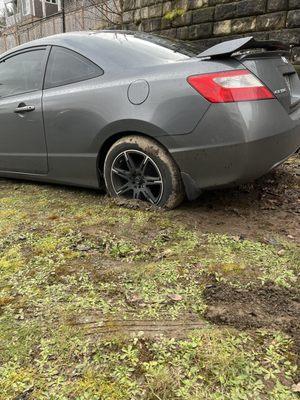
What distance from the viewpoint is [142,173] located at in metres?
3.45

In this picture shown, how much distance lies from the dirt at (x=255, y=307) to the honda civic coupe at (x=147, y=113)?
1.03 meters

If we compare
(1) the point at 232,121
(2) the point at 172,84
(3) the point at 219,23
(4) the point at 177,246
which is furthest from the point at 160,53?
(3) the point at 219,23

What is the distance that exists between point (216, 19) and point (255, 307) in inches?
262

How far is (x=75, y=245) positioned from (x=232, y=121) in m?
1.43

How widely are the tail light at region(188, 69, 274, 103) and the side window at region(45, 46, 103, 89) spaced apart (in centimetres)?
105

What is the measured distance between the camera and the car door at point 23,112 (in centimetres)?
394

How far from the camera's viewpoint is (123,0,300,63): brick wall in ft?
21.2

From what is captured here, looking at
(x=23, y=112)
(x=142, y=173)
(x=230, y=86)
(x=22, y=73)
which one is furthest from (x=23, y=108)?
(x=230, y=86)

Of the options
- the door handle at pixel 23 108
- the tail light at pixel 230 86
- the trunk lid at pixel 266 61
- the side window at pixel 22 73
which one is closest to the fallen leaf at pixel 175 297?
the tail light at pixel 230 86

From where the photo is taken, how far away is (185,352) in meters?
1.82

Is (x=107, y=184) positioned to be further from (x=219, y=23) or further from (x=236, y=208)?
(x=219, y=23)

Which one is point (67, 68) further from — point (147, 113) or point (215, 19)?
point (215, 19)

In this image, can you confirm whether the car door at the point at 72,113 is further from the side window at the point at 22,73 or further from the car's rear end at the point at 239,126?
the car's rear end at the point at 239,126

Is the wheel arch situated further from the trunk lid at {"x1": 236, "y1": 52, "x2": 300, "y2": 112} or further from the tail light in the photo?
the trunk lid at {"x1": 236, "y1": 52, "x2": 300, "y2": 112}
